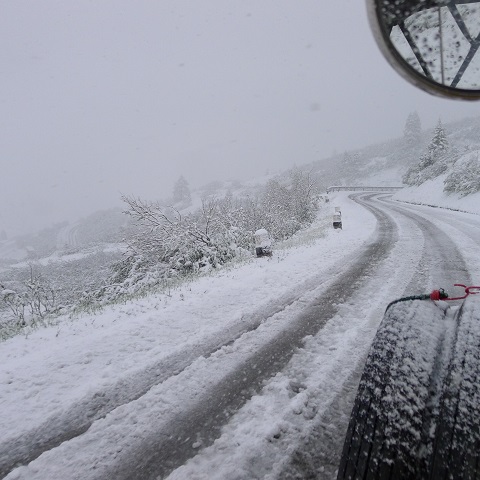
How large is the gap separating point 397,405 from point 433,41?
154 centimetres

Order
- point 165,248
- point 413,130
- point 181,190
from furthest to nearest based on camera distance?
point 181,190
point 413,130
point 165,248

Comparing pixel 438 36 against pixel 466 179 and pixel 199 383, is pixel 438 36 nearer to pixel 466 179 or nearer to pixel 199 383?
pixel 199 383

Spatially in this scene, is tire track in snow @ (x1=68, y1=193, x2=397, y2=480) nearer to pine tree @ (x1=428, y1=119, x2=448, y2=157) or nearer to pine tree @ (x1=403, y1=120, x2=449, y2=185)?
pine tree @ (x1=403, y1=120, x2=449, y2=185)

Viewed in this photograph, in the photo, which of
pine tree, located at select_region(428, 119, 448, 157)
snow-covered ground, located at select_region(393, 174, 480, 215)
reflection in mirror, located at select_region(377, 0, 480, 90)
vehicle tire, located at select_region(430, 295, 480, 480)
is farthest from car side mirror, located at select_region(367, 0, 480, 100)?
pine tree, located at select_region(428, 119, 448, 157)

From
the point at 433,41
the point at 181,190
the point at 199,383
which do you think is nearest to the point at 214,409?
the point at 199,383

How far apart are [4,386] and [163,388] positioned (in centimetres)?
153

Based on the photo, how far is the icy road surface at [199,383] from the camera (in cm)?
191

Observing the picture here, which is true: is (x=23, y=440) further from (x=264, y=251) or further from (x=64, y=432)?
(x=264, y=251)

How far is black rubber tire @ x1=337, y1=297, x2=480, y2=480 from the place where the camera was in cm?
113

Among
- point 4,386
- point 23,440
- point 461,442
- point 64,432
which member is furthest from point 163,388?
point 461,442

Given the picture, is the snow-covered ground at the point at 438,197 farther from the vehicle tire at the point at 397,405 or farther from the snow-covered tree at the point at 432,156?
the vehicle tire at the point at 397,405

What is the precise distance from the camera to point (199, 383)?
2.74 m

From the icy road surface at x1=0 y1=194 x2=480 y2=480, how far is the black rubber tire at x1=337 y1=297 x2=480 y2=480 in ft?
2.06

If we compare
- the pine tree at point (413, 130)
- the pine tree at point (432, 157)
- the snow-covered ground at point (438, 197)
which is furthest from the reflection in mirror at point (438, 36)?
the pine tree at point (413, 130)
